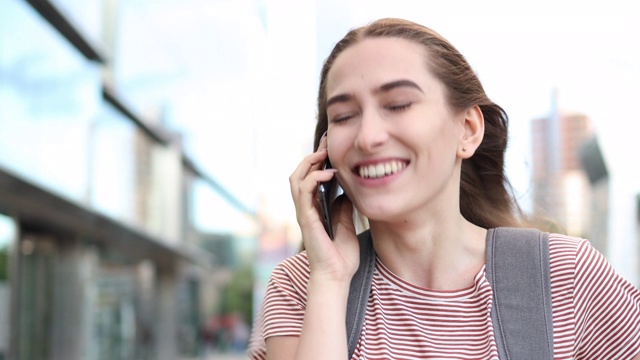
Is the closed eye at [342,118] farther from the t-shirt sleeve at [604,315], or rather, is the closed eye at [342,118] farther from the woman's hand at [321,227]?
the t-shirt sleeve at [604,315]

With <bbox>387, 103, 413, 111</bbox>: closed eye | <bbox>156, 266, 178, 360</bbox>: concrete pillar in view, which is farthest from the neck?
<bbox>156, 266, 178, 360</bbox>: concrete pillar

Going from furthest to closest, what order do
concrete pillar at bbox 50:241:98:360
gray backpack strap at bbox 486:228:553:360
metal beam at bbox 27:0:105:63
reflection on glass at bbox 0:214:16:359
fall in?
concrete pillar at bbox 50:241:98:360
reflection on glass at bbox 0:214:16:359
metal beam at bbox 27:0:105:63
gray backpack strap at bbox 486:228:553:360

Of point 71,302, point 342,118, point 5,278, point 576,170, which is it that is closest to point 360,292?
point 342,118

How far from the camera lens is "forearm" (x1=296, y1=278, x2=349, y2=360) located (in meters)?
1.59

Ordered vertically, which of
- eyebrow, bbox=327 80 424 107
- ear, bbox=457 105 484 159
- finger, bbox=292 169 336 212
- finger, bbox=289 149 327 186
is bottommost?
finger, bbox=292 169 336 212

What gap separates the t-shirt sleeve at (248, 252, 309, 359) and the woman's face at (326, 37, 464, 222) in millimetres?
215

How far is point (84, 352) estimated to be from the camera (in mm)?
11844

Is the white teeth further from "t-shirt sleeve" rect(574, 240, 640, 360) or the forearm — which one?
"t-shirt sleeve" rect(574, 240, 640, 360)

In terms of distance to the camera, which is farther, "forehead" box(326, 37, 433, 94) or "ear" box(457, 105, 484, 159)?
"ear" box(457, 105, 484, 159)

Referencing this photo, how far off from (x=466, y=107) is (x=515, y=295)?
0.40 m

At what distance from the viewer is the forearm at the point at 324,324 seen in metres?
1.59

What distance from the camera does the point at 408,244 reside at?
174 cm

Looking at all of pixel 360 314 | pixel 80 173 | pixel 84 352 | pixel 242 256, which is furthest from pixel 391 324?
pixel 242 256

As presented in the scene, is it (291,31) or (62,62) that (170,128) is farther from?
(62,62)
